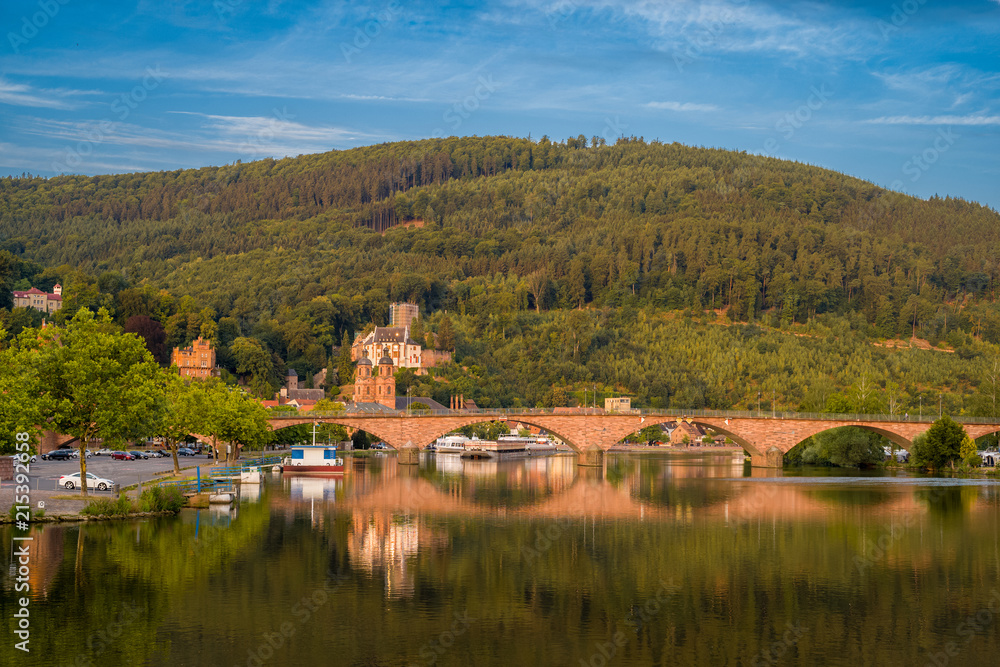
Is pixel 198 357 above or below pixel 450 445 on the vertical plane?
above

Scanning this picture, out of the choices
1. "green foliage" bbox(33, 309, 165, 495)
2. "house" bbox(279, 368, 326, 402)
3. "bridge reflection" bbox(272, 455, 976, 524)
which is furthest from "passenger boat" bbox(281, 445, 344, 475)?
"house" bbox(279, 368, 326, 402)

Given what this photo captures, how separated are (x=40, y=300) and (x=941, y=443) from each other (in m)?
146

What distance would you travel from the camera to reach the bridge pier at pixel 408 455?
112 metres

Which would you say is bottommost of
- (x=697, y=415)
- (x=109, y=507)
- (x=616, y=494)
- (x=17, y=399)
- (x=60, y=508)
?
(x=616, y=494)

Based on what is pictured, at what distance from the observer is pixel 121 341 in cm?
5278

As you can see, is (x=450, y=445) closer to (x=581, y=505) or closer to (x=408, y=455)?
(x=408, y=455)

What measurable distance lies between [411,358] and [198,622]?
558ft

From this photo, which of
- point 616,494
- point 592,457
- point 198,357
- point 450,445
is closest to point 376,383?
point 450,445

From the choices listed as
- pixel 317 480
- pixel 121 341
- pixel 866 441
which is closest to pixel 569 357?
pixel 866 441

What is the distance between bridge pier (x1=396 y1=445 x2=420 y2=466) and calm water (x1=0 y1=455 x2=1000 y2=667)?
5020cm

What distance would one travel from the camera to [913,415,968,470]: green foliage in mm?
94875

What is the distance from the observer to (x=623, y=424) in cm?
10819

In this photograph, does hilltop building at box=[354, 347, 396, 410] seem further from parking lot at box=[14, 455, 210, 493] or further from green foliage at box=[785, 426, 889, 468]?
green foliage at box=[785, 426, 889, 468]

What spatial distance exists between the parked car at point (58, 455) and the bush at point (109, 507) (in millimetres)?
42030
